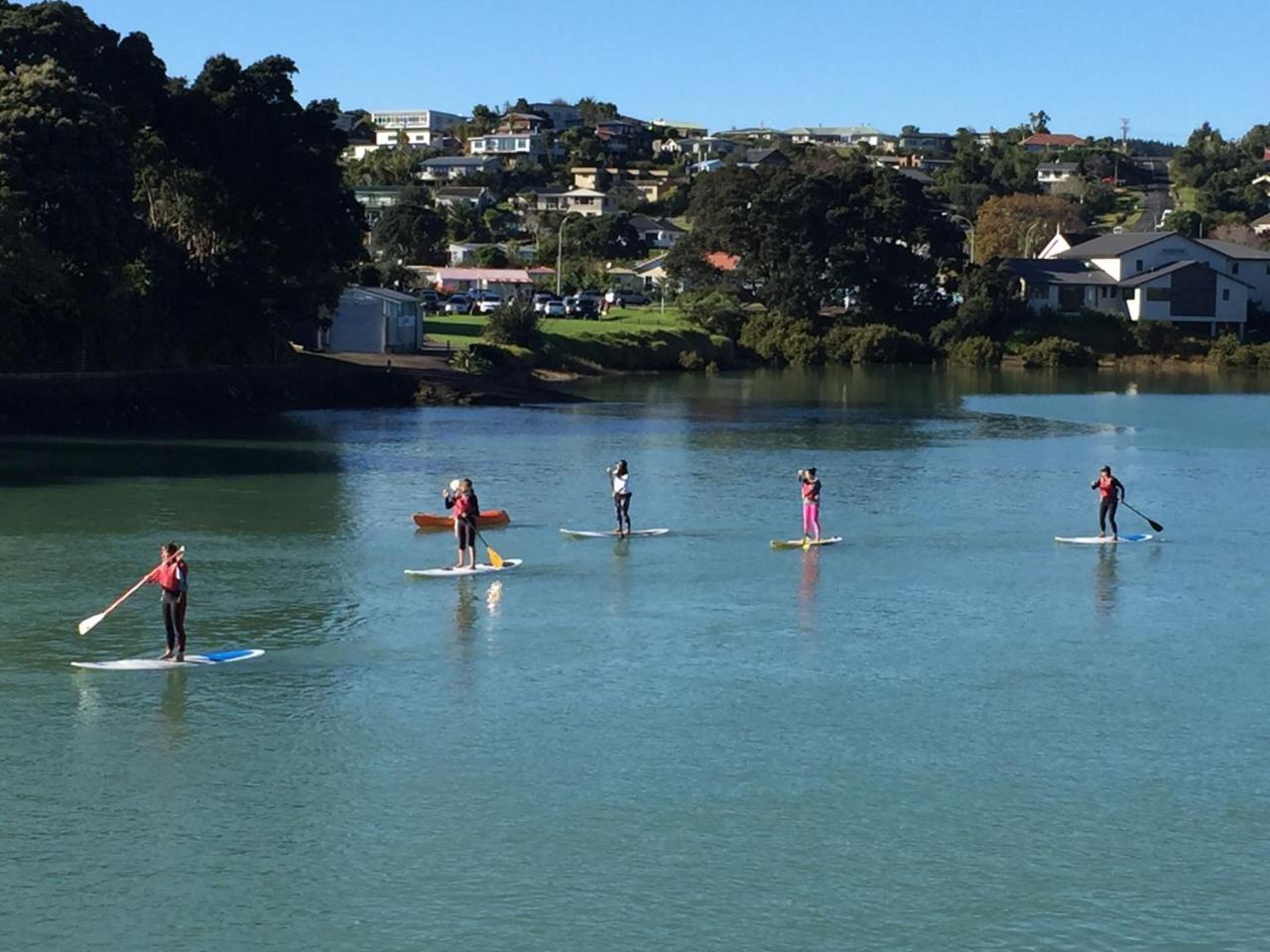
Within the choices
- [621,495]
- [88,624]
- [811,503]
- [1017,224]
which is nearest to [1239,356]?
[1017,224]

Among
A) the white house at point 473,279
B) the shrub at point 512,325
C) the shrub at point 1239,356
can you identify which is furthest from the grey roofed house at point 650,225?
the shrub at point 512,325

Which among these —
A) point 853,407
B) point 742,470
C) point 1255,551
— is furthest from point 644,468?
point 853,407

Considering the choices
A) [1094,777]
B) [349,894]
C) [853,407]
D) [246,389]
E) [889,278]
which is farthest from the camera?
[889,278]

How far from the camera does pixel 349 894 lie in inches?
797

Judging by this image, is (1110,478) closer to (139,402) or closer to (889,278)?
(139,402)

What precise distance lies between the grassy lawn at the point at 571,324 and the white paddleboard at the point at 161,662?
7154 cm

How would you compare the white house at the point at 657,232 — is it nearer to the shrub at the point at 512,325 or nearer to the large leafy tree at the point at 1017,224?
the large leafy tree at the point at 1017,224

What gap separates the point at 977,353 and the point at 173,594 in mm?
99848

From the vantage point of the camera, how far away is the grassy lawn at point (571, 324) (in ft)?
349

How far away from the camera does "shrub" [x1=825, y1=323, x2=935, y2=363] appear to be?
121562 mm

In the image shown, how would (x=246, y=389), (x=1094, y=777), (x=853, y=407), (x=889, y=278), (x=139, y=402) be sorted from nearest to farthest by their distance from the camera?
(x=1094, y=777) < (x=139, y=402) < (x=246, y=389) < (x=853, y=407) < (x=889, y=278)

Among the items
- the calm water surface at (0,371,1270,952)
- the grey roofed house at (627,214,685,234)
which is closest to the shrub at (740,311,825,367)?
the grey roofed house at (627,214,685,234)

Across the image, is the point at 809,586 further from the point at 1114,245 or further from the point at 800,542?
the point at 1114,245

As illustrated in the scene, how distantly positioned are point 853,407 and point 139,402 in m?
34.0
